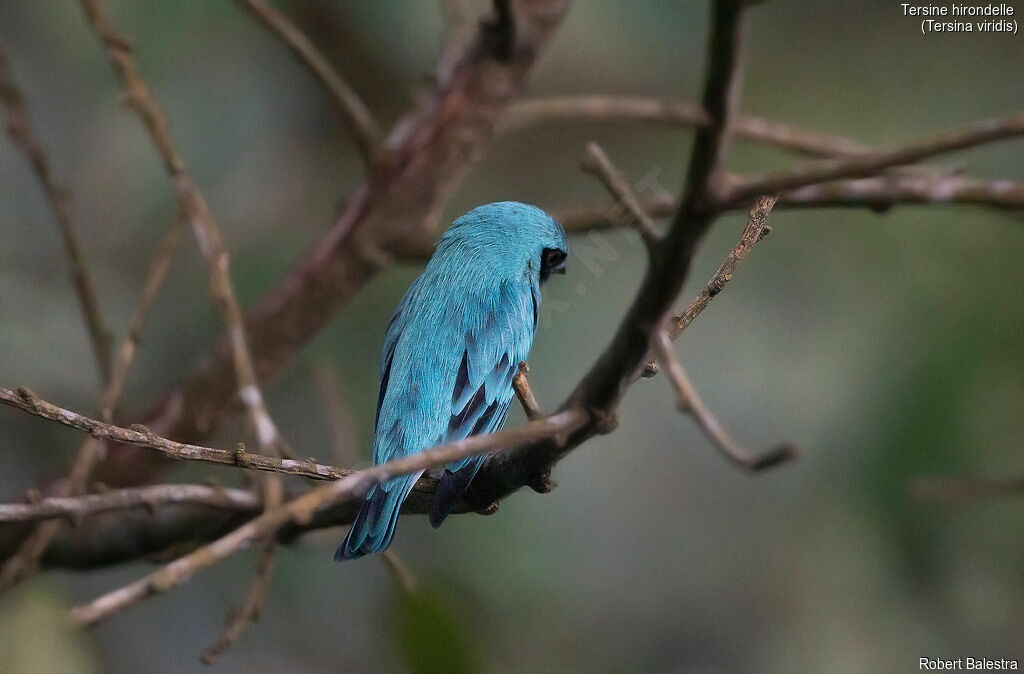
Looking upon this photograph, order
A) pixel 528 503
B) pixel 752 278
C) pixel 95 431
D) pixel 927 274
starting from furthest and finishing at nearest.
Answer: pixel 752 278
pixel 927 274
pixel 528 503
pixel 95 431

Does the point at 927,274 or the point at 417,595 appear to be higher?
the point at 927,274

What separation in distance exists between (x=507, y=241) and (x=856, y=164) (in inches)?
73.3

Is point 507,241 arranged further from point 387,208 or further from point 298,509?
point 298,509

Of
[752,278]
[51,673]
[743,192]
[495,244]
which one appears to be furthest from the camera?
[752,278]

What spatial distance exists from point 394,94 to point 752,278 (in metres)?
2.06

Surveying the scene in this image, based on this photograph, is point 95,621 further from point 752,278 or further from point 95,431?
point 752,278

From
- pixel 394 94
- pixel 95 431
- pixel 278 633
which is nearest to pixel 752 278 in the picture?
pixel 394 94

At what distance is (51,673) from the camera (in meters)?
1.44

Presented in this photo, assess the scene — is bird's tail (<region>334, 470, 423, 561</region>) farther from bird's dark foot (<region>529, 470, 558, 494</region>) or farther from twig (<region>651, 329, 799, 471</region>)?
twig (<region>651, 329, 799, 471</region>)

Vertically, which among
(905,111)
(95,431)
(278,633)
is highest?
(905,111)

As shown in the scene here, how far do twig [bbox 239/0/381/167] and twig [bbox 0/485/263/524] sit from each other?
143 cm

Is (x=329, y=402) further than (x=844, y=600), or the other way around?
(x=844, y=600)

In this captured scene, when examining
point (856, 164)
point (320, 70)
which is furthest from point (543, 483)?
point (320, 70)

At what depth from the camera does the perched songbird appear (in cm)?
265
